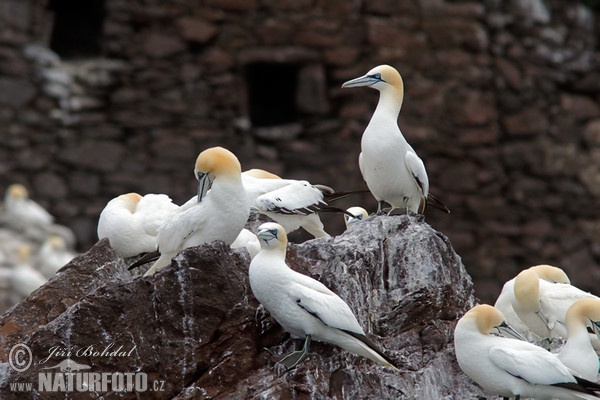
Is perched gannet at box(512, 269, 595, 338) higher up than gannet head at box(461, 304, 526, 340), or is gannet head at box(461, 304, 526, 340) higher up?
gannet head at box(461, 304, 526, 340)

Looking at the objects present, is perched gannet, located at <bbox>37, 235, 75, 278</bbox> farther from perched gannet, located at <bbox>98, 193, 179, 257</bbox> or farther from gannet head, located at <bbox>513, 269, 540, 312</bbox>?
gannet head, located at <bbox>513, 269, 540, 312</bbox>

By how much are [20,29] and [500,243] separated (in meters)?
6.26

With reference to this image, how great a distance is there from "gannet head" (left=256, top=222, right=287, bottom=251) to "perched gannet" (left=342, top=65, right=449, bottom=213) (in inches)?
61.1

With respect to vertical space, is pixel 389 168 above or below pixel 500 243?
above

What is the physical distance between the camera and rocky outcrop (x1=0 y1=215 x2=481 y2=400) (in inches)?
305

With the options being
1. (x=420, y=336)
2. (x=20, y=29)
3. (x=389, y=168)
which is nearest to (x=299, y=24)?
(x=20, y=29)

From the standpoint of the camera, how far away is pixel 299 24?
16922 mm

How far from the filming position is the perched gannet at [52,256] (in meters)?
15.5

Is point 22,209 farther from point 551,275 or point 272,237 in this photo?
point 272,237

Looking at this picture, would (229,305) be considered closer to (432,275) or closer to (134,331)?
(134,331)

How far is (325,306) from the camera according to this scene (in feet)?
25.2

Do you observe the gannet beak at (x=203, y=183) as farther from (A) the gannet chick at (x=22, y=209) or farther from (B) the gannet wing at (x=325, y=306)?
(A) the gannet chick at (x=22, y=209)
